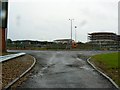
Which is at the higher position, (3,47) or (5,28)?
(5,28)

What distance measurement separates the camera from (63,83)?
1276 cm

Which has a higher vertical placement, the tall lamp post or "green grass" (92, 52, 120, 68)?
the tall lamp post

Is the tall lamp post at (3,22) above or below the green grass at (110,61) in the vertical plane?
above

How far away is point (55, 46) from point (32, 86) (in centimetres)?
4440

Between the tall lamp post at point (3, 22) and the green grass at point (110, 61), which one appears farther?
the tall lamp post at point (3, 22)

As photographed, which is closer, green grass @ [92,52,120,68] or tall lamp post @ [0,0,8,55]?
green grass @ [92,52,120,68]

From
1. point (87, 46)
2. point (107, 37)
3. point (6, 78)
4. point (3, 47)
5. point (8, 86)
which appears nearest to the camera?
point (8, 86)

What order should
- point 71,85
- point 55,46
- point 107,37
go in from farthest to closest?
point 107,37 → point 55,46 → point 71,85

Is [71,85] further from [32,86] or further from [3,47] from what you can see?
[3,47]

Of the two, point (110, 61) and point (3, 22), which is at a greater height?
point (3, 22)

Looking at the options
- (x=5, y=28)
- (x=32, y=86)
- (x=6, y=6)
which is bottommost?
(x=32, y=86)

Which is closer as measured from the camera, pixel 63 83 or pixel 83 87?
pixel 83 87

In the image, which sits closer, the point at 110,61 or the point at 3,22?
the point at 110,61

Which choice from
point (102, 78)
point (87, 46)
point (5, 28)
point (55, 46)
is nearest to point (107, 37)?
point (87, 46)
